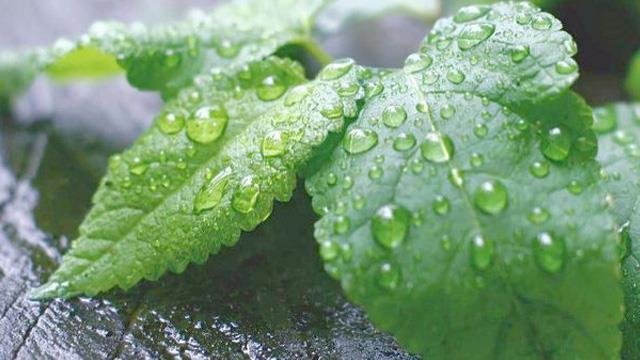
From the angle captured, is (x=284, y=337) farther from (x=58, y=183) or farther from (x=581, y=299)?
(x=58, y=183)

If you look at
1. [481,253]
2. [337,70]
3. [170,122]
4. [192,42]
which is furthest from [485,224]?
[192,42]

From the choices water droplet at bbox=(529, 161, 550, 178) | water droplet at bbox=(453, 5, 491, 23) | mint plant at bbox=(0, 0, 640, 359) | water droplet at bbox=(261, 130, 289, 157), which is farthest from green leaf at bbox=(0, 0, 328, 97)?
water droplet at bbox=(529, 161, 550, 178)

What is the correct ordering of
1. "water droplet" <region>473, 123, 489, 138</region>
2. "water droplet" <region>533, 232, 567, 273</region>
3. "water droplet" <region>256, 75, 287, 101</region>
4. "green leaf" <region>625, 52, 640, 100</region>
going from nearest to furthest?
"water droplet" <region>533, 232, 567, 273</region>
"water droplet" <region>473, 123, 489, 138</region>
"water droplet" <region>256, 75, 287, 101</region>
"green leaf" <region>625, 52, 640, 100</region>

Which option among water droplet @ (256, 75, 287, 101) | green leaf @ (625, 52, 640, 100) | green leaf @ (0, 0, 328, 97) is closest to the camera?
water droplet @ (256, 75, 287, 101)

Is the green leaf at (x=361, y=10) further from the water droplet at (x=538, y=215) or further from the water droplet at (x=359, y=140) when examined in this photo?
the water droplet at (x=538, y=215)

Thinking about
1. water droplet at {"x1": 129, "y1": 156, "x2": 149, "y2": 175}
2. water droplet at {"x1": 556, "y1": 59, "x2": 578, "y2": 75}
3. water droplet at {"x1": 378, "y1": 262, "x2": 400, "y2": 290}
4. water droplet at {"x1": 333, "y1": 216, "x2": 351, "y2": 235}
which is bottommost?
water droplet at {"x1": 129, "y1": 156, "x2": 149, "y2": 175}

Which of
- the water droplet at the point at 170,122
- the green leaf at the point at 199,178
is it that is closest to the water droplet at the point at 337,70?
the green leaf at the point at 199,178

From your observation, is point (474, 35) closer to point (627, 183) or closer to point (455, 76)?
point (455, 76)

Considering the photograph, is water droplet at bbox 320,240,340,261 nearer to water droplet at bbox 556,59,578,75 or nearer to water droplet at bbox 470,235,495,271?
water droplet at bbox 470,235,495,271
